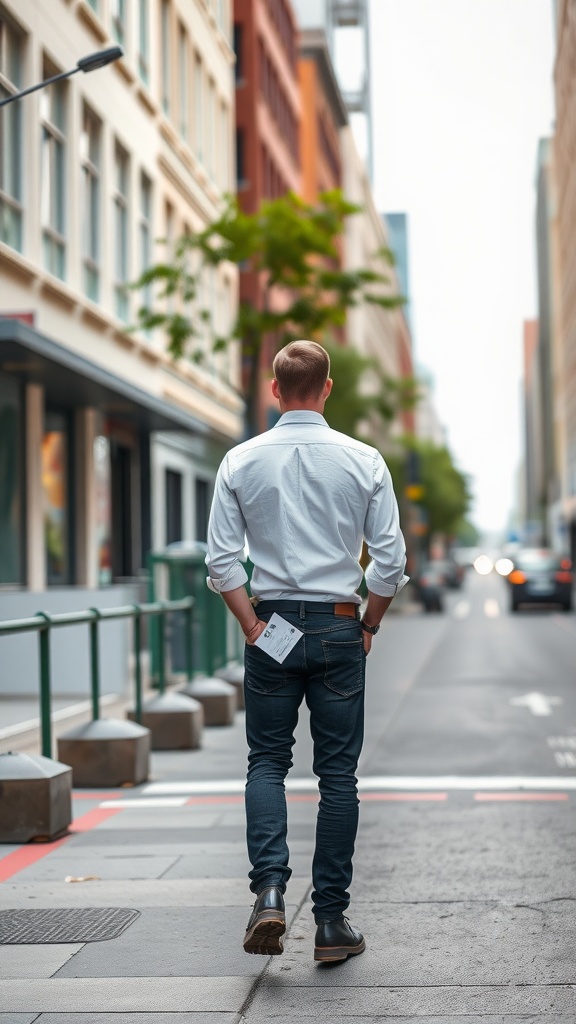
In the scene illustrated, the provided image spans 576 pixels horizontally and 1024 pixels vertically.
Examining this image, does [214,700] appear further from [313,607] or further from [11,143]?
[11,143]

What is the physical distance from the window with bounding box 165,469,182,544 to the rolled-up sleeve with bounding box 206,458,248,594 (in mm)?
24390

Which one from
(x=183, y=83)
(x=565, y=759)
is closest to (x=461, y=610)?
(x=183, y=83)

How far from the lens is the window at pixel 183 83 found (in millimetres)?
31094

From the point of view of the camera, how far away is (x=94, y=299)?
22859mm

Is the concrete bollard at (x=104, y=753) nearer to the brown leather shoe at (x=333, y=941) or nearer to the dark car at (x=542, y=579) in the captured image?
the brown leather shoe at (x=333, y=941)

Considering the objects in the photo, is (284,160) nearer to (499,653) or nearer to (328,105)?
(328,105)

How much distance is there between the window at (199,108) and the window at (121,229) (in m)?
7.82

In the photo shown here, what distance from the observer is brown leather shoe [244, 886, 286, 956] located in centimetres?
455

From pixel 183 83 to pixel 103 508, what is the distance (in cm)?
1216

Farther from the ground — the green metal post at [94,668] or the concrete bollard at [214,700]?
the green metal post at [94,668]

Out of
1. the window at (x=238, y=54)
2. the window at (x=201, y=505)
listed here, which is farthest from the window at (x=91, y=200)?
the window at (x=238, y=54)

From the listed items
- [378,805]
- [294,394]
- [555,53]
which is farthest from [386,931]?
[555,53]

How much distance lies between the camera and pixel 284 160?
51500mm

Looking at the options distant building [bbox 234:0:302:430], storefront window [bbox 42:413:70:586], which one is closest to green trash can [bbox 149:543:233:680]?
storefront window [bbox 42:413:70:586]
